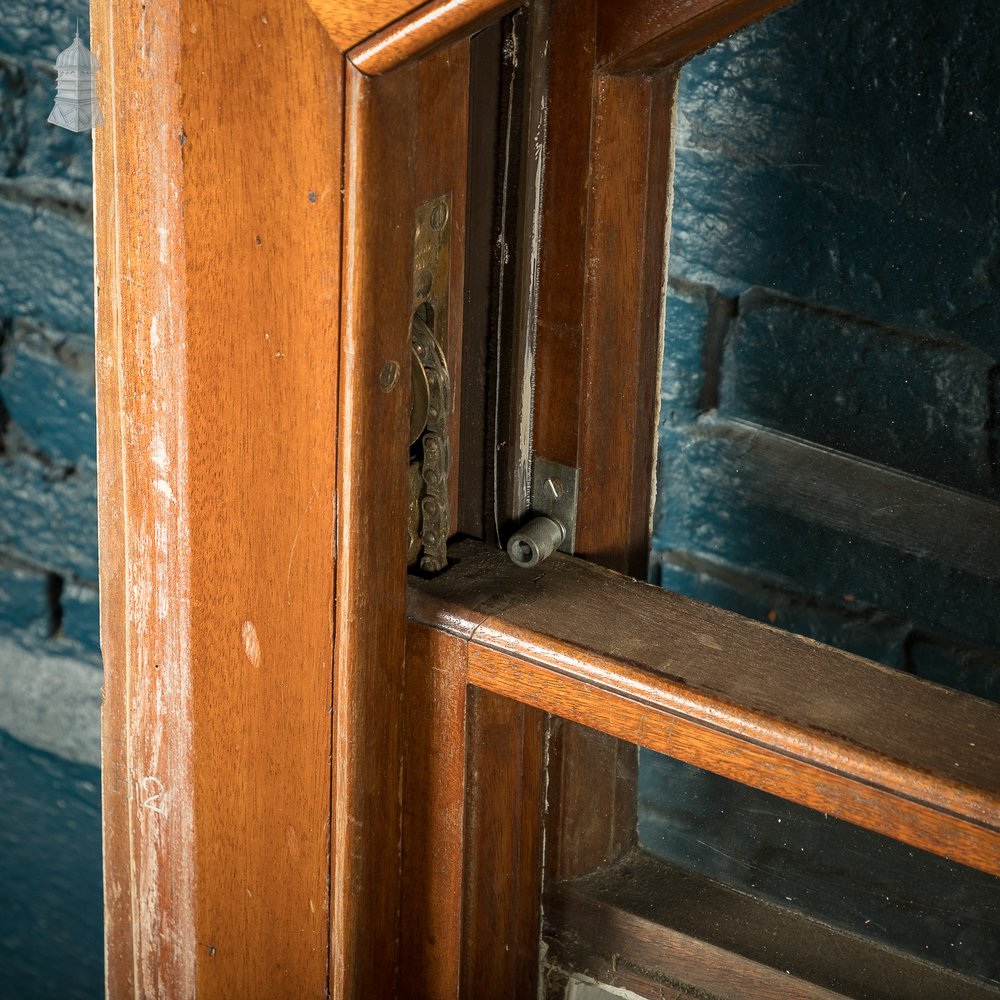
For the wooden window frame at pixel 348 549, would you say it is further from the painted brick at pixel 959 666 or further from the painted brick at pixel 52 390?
the painted brick at pixel 52 390

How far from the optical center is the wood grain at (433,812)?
807mm

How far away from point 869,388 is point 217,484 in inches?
16.6

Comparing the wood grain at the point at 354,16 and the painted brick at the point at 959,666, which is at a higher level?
the wood grain at the point at 354,16

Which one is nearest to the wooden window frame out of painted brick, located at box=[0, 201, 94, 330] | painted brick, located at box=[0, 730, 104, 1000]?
painted brick, located at box=[0, 201, 94, 330]

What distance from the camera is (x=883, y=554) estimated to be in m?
0.96

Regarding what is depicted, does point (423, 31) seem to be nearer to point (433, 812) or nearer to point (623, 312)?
point (623, 312)

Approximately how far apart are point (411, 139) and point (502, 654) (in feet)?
0.87

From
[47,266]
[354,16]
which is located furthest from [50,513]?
[354,16]

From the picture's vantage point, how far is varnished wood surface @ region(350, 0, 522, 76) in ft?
2.02

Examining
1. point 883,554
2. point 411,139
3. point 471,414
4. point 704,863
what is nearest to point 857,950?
point 704,863

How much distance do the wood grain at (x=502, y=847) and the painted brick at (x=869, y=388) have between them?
0.27m

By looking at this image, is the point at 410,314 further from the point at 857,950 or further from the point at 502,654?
the point at 857,950

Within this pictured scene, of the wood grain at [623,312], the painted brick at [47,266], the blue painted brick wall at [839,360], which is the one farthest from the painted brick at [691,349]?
the painted brick at [47,266]
